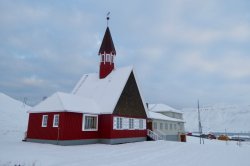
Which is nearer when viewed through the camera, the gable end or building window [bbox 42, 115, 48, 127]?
building window [bbox 42, 115, 48, 127]

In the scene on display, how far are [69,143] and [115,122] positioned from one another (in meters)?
5.25

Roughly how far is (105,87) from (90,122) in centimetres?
505

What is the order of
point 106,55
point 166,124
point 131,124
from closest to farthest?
point 131,124 → point 106,55 → point 166,124

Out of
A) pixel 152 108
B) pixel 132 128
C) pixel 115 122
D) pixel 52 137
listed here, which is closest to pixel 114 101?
pixel 115 122

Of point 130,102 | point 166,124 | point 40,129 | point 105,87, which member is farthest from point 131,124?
point 166,124

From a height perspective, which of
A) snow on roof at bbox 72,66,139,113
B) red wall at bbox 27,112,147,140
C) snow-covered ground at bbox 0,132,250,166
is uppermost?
snow on roof at bbox 72,66,139,113

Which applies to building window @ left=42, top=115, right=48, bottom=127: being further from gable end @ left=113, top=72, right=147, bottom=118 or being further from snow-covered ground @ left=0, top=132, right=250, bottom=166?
gable end @ left=113, top=72, right=147, bottom=118

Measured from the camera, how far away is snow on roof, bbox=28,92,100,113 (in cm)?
2151

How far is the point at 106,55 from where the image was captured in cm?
2972

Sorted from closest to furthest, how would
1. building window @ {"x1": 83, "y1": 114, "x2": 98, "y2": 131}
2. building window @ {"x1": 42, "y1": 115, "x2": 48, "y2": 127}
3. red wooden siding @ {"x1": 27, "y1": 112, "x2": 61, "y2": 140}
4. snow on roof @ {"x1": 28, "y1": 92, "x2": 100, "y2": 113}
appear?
1. red wooden siding @ {"x1": 27, "y1": 112, "x2": 61, "y2": 140}
2. snow on roof @ {"x1": 28, "y1": 92, "x2": 100, "y2": 113}
3. building window @ {"x1": 42, "y1": 115, "x2": 48, "y2": 127}
4. building window @ {"x1": 83, "y1": 114, "x2": 98, "y2": 131}

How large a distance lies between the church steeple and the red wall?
7.23m

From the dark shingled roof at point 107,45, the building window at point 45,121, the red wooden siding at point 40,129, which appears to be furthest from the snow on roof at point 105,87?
the building window at point 45,121

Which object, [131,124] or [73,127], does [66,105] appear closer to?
[73,127]

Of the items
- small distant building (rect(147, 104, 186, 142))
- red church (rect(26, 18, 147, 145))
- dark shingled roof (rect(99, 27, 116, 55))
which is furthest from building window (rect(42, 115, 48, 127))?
small distant building (rect(147, 104, 186, 142))
